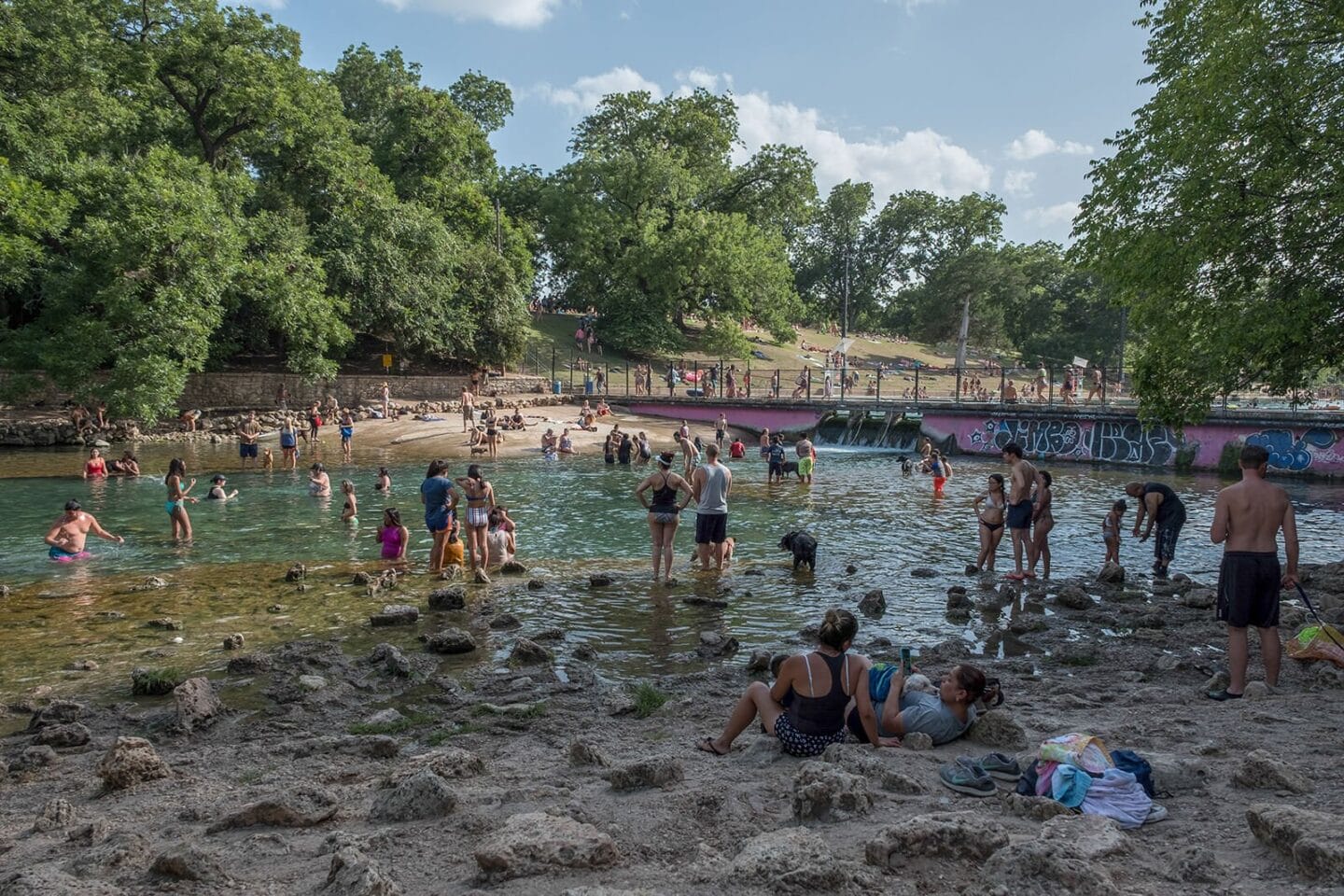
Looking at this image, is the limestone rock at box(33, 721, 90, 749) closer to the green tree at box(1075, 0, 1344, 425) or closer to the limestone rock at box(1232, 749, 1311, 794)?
the limestone rock at box(1232, 749, 1311, 794)

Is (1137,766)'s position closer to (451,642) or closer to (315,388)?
(451,642)

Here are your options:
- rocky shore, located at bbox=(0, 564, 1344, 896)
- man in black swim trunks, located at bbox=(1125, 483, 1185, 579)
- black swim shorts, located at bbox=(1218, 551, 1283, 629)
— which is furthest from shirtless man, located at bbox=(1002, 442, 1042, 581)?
black swim shorts, located at bbox=(1218, 551, 1283, 629)

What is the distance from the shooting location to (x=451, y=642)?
34.8 feet

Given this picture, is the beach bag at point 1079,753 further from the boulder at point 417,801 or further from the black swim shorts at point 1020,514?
the black swim shorts at point 1020,514

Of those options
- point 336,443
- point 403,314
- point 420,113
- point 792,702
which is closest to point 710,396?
point 403,314

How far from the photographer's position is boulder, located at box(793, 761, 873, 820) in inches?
207

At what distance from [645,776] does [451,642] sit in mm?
5202

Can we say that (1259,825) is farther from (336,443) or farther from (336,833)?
(336,443)

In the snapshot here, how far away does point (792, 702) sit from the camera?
673 cm

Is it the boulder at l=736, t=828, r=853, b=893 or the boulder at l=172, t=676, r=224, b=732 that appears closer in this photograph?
the boulder at l=736, t=828, r=853, b=893

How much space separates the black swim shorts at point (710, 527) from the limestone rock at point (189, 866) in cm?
1033

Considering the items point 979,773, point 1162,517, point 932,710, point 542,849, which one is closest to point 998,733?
point 932,710

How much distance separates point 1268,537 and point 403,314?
137 ft

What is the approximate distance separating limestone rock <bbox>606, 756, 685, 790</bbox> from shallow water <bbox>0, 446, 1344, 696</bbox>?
3807mm
